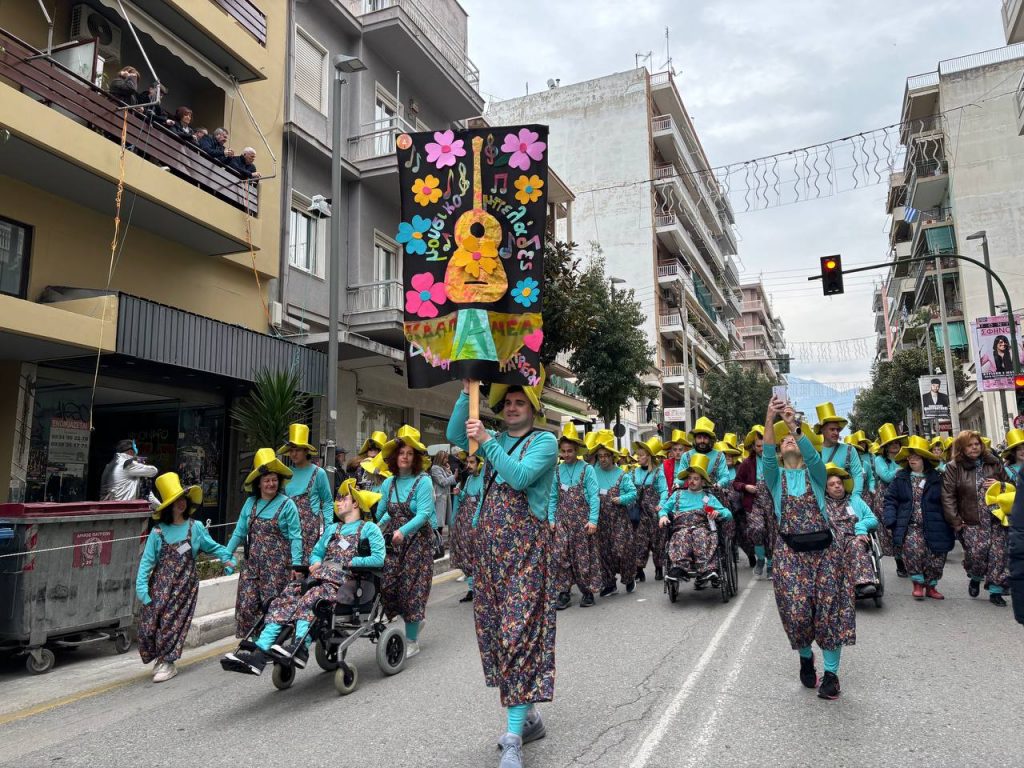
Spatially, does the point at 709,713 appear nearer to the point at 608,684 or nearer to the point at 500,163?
the point at 608,684

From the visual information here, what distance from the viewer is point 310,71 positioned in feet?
56.7

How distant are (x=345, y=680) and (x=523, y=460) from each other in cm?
259

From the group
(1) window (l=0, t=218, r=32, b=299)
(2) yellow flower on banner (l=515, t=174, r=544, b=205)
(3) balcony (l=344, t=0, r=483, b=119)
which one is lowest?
(2) yellow flower on banner (l=515, t=174, r=544, b=205)

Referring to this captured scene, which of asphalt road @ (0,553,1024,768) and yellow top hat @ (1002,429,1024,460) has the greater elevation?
yellow top hat @ (1002,429,1024,460)

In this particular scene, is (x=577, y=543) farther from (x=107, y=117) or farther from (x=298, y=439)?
(x=107, y=117)

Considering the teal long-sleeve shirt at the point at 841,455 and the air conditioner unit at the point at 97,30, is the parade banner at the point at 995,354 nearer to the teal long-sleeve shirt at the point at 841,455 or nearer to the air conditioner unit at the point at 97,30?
the teal long-sleeve shirt at the point at 841,455

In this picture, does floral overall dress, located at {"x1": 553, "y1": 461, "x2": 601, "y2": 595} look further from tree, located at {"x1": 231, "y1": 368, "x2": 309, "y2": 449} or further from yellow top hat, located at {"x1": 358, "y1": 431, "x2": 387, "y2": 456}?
tree, located at {"x1": 231, "y1": 368, "x2": 309, "y2": 449}

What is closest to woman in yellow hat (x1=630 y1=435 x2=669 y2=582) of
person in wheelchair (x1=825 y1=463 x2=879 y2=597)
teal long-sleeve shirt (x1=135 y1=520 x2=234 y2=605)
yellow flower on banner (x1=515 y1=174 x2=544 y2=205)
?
person in wheelchair (x1=825 y1=463 x2=879 y2=597)

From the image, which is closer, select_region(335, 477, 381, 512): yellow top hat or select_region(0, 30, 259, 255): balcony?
select_region(335, 477, 381, 512): yellow top hat

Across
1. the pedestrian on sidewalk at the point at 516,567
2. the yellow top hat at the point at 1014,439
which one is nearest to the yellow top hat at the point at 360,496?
the pedestrian on sidewalk at the point at 516,567

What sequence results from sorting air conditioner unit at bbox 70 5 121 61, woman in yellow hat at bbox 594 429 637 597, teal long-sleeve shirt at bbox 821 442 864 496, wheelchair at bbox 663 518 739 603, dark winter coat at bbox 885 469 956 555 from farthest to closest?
air conditioner unit at bbox 70 5 121 61, woman in yellow hat at bbox 594 429 637 597, wheelchair at bbox 663 518 739 603, dark winter coat at bbox 885 469 956 555, teal long-sleeve shirt at bbox 821 442 864 496

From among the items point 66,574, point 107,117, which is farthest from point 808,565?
point 107,117

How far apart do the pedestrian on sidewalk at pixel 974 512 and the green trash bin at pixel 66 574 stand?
8.67 meters

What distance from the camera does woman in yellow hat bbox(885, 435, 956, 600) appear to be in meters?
8.80
